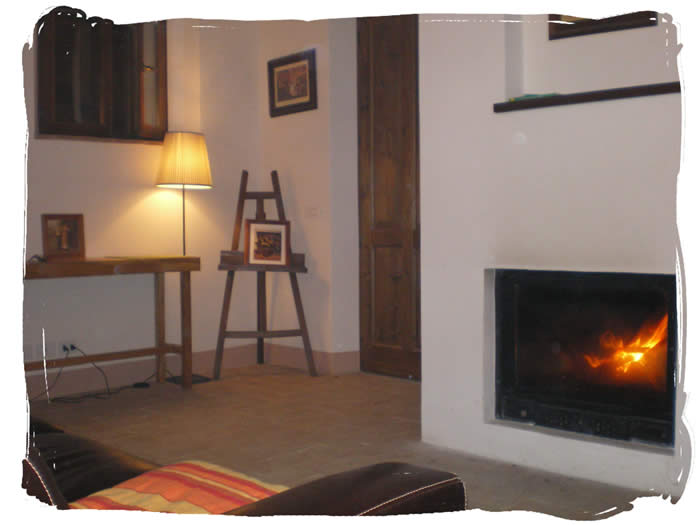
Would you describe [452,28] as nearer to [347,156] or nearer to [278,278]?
[347,156]

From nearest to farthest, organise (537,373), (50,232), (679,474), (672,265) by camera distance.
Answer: (679,474) < (672,265) < (537,373) < (50,232)

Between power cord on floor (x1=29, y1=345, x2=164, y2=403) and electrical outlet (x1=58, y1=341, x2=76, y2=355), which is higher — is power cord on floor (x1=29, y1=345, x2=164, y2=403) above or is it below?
below

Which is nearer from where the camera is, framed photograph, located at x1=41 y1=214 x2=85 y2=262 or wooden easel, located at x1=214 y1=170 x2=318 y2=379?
framed photograph, located at x1=41 y1=214 x2=85 y2=262

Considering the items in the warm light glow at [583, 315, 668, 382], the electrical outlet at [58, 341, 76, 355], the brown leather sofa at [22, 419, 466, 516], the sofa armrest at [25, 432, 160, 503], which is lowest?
the electrical outlet at [58, 341, 76, 355]

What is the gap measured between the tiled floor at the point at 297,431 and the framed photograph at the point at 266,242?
0.73m

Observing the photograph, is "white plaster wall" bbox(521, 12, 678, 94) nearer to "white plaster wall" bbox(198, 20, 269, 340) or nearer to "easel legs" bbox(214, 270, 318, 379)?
"easel legs" bbox(214, 270, 318, 379)

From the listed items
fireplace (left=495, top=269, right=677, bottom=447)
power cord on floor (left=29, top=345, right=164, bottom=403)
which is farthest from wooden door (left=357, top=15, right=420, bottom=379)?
fireplace (left=495, top=269, right=677, bottom=447)

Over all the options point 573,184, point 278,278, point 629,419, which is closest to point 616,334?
point 629,419

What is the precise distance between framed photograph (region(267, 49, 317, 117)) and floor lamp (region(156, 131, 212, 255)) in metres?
0.72

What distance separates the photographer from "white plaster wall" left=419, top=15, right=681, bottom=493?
206cm

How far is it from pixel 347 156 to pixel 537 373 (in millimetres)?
2385

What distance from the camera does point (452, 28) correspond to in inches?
100.0

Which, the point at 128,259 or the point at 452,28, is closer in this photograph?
the point at 452,28

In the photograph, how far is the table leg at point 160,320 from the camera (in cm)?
417
